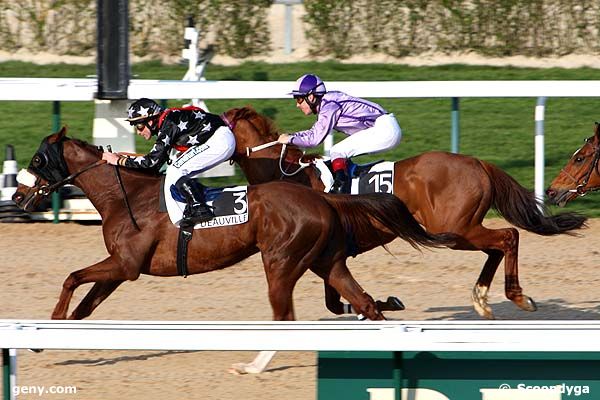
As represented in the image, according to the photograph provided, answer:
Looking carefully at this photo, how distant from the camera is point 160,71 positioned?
14.5 metres

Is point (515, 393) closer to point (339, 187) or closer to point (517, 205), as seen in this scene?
point (339, 187)

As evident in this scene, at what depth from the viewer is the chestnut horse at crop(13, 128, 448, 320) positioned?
5.87 m

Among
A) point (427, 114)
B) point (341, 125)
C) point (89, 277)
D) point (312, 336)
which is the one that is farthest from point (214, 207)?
point (427, 114)

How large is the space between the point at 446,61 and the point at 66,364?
31.4ft

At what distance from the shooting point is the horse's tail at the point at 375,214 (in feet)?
19.5

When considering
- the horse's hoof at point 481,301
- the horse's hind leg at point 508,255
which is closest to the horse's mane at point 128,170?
the horse's hind leg at point 508,255

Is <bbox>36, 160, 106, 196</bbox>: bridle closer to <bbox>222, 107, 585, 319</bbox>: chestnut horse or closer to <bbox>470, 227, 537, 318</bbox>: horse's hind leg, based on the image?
<bbox>222, 107, 585, 319</bbox>: chestnut horse

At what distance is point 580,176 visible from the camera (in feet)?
24.1

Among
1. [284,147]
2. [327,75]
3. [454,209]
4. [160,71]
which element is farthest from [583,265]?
[160,71]

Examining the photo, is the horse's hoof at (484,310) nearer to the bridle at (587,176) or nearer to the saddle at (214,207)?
the bridle at (587,176)

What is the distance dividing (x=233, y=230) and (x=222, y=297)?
5.65 ft

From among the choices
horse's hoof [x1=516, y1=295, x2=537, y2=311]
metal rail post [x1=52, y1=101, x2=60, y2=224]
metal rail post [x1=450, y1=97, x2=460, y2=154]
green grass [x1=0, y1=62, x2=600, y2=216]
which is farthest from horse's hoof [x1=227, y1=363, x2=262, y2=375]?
green grass [x1=0, y1=62, x2=600, y2=216]

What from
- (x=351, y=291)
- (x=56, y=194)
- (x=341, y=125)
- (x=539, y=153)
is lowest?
(x=56, y=194)

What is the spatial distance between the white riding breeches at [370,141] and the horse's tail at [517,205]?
53cm
